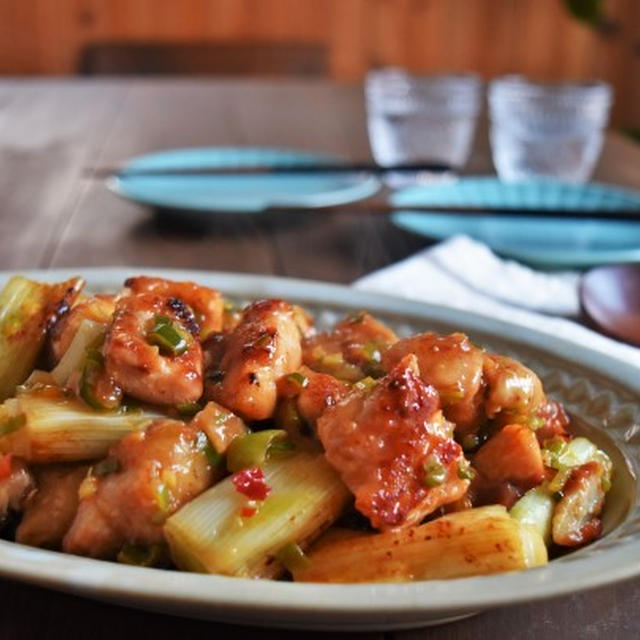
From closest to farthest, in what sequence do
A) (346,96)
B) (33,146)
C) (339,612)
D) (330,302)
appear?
1. (339,612)
2. (330,302)
3. (33,146)
4. (346,96)

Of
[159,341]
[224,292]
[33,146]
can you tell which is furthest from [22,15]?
[159,341]

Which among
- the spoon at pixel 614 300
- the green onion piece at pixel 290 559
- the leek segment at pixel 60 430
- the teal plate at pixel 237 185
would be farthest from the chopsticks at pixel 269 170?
the green onion piece at pixel 290 559

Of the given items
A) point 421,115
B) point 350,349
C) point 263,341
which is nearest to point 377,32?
point 421,115

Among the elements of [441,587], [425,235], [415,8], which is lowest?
[415,8]

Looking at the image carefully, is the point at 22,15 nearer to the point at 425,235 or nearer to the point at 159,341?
the point at 425,235

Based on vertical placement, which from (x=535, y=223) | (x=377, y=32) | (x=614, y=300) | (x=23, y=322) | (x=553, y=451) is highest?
(x=23, y=322)

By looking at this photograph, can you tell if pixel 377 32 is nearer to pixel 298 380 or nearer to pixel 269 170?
pixel 269 170

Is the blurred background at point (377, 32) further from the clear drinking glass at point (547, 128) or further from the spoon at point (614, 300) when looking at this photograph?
the spoon at point (614, 300)
